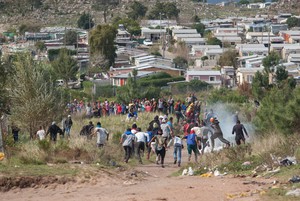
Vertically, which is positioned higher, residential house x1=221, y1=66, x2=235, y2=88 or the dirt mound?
the dirt mound

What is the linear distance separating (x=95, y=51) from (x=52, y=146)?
5853 cm

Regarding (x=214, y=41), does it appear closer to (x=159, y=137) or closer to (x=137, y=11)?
(x=137, y=11)

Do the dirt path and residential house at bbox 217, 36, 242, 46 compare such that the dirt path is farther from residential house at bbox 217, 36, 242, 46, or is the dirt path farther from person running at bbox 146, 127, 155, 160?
residential house at bbox 217, 36, 242, 46

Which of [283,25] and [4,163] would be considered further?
[283,25]

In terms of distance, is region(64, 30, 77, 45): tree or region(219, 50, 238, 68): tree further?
region(64, 30, 77, 45): tree

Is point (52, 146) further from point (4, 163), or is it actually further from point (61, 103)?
point (61, 103)

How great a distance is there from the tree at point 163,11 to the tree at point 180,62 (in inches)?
1499

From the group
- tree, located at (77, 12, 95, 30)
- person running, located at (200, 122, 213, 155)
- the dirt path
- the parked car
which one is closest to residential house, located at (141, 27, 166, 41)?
the parked car

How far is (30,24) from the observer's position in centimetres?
11369

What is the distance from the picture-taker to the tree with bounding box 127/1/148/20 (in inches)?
4606

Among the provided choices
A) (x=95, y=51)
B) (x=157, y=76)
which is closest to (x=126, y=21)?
(x=95, y=51)

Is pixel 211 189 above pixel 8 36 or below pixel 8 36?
above

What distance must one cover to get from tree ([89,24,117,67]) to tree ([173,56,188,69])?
5.64 meters

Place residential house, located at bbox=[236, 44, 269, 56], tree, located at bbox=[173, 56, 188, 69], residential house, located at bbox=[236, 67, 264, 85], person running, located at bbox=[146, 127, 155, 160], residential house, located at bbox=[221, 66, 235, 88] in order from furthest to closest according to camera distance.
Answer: residential house, located at bbox=[236, 44, 269, 56], tree, located at bbox=[173, 56, 188, 69], residential house, located at bbox=[221, 66, 235, 88], residential house, located at bbox=[236, 67, 264, 85], person running, located at bbox=[146, 127, 155, 160]
